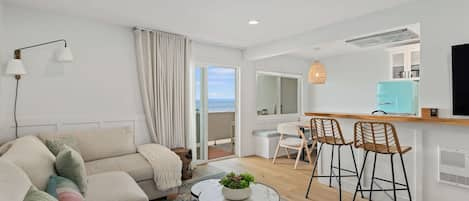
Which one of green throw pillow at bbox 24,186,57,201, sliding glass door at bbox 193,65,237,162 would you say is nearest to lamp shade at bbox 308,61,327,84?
sliding glass door at bbox 193,65,237,162

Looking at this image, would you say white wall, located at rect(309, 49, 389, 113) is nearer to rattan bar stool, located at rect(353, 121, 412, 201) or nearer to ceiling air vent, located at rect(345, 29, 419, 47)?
ceiling air vent, located at rect(345, 29, 419, 47)

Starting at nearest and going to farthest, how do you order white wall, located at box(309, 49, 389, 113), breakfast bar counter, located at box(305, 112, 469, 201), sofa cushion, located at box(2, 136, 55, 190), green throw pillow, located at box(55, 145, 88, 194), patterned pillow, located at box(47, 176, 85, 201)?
patterned pillow, located at box(47, 176, 85, 201), sofa cushion, located at box(2, 136, 55, 190), green throw pillow, located at box(55, 145, 88, 194), breakfast bar counter, located at box(305, 112, 469, 201), white wall, located at box(309, 49, 389, 113)

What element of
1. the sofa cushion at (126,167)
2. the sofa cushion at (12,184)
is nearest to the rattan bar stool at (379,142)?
the sofa cushion at (126,167)

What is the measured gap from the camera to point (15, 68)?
2768 mm

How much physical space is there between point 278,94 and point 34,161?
498cm

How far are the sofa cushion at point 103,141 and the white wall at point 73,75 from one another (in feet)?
0.95

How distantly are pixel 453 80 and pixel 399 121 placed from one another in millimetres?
617

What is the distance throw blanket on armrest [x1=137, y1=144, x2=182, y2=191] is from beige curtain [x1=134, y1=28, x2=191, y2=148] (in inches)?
29.3

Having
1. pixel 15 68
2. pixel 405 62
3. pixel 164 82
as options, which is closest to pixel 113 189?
pixel 15 68

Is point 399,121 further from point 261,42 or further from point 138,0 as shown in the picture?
point 138,0

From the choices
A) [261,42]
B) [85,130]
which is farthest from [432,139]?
[85,130]

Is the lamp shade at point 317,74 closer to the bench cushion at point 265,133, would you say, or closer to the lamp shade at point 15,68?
the bench cushion at point 265,133

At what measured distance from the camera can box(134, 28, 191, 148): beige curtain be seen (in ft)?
12.5

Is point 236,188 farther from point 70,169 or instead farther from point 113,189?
point 70,169
